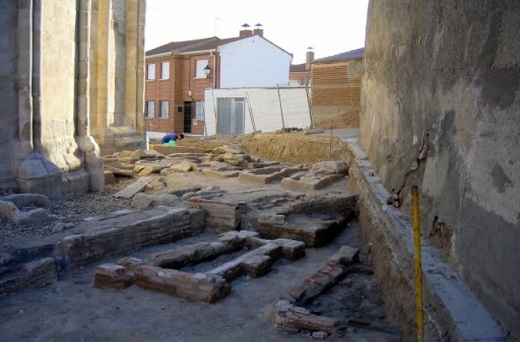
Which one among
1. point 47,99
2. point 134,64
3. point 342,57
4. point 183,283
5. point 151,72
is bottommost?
point 183,283

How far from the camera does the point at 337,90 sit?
734 inches

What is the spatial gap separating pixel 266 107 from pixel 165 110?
13.4 metres

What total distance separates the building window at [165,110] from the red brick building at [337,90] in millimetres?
20000

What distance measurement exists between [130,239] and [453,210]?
4163mm

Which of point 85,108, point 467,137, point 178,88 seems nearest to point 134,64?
point 85,108

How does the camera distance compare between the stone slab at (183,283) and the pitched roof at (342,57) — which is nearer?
the stone slab at (183,283)

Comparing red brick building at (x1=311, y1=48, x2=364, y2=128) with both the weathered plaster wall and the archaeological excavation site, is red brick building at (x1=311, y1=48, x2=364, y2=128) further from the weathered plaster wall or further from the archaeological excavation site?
the weathered plaster wall

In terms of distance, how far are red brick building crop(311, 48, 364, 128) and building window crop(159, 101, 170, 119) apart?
20.0m

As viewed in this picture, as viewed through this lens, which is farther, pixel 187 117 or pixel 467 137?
pixel 187 117

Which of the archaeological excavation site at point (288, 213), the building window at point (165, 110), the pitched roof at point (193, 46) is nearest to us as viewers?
the archaeological excavation site at point (288, 213)

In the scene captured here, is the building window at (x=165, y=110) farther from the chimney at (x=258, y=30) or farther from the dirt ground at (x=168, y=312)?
the dirt ground at (x=168, y=312)

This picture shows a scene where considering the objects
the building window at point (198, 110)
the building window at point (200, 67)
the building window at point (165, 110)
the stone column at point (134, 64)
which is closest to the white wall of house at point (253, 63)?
the building window at point (200, 67)

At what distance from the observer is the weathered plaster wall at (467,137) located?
11.0 ft

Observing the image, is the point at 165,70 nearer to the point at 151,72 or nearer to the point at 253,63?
the point at 151,72
